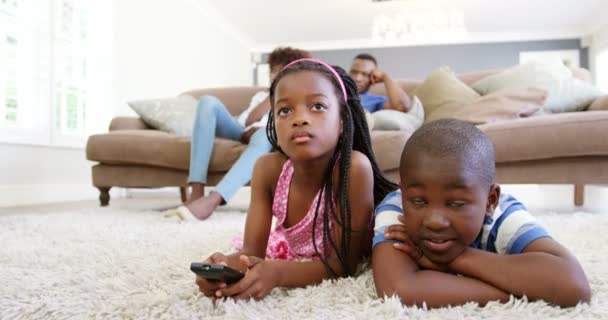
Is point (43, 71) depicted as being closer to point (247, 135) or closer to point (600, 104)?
point (247, 135)

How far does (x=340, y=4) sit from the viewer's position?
215 inches

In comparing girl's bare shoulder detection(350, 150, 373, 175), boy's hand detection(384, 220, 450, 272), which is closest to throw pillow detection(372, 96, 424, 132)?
girl's bare shoulder detection(350, 150, 373, 175)

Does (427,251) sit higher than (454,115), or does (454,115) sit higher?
(454,115)

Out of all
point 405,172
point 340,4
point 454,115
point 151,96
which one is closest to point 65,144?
point 151,96

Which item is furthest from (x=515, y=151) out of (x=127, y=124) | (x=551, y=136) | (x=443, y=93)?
(x=127, y=124)

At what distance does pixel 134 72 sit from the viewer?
13.1 ft

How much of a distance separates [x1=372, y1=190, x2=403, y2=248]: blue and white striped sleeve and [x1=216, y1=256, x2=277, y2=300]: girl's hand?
0.61 ft

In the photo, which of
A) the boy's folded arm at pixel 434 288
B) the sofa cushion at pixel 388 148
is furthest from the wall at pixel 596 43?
the boy's folded arm at pixel 434 288

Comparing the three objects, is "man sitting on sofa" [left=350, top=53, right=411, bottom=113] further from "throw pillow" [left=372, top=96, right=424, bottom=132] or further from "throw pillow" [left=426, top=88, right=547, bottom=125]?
"throw pillow" [left=426, top=88, right=547, bottom=125]

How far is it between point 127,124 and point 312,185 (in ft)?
6.68

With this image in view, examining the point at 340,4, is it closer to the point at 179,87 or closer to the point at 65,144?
the point at 179,87

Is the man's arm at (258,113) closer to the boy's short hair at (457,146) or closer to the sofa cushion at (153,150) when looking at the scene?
the sofa cushion at (153,150)

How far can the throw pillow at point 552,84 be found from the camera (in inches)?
86.4

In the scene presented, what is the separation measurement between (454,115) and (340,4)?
367cm
